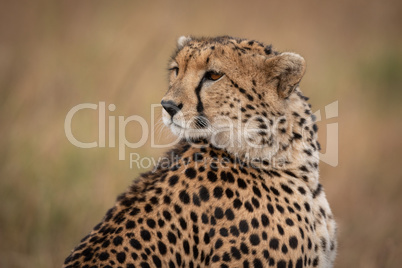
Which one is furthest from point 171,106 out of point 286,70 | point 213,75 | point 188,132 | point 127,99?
point 127,99

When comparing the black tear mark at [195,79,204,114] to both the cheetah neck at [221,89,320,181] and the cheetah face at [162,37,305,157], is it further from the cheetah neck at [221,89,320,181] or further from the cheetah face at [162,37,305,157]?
the cheetah neck at [221,89,320,181]

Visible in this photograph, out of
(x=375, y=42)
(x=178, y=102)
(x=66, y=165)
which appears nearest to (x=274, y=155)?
(x=178, y=102)

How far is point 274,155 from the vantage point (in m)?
2.86

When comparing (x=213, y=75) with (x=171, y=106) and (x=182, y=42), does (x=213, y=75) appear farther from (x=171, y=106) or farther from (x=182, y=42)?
(x=182, y=42)

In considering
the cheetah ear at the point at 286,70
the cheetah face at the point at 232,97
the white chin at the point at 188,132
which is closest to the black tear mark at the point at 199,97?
the cheetah face at the point at 232,97

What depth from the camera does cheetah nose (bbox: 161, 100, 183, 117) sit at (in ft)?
9.03

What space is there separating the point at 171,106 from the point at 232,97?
0.32m

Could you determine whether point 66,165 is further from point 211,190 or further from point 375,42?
point 375,42

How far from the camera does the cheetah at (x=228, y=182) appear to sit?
8.48 ft

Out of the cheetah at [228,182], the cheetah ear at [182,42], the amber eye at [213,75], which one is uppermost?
the cheetah ear at [182,42]

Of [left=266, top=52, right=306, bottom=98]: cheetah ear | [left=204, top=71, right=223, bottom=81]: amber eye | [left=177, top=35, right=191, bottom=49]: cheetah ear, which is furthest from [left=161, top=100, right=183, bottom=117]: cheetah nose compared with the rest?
[left=177, top=35, right=191, bottom=49]: cheetah ear

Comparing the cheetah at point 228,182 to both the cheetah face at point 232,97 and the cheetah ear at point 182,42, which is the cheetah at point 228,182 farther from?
the cheetah ear at point 182,42

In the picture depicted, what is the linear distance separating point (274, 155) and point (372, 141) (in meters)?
3.08

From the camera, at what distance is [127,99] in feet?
17.2
